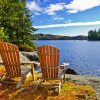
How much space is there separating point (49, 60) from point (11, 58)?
1.37 metres

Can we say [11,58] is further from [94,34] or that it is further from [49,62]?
[94,34]

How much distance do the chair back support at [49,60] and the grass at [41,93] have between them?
0.58 metres

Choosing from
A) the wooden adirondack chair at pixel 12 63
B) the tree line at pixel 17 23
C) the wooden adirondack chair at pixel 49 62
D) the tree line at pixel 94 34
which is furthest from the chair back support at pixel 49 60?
the tree line at pixel 94 34

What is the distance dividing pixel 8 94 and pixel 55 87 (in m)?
1.51

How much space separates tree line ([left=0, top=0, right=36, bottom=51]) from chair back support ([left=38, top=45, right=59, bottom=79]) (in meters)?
21.8

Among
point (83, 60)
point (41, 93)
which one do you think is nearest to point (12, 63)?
point (41, 93)

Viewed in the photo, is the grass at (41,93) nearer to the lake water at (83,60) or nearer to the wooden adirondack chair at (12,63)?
the wooden adirondack chair at (12,63)

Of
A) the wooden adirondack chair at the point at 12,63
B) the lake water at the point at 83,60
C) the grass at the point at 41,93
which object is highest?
the wooden adirondack chair at the point at 12,63

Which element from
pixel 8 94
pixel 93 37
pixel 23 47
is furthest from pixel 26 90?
pixel 93 37

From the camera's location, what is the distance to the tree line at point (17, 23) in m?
32.5

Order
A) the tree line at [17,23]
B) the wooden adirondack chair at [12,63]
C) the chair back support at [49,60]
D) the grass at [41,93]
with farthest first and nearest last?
the tree line at [17,23], the wooden adirondack chair at [12,63], the chair back support at [49,60], the grass at [41,93]

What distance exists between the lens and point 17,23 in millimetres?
39094

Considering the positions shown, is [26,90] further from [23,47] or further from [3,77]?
[23,47]

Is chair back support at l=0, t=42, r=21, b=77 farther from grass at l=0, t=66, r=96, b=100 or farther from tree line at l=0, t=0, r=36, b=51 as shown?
tree line at l=0, t=0, r=36, b=51
